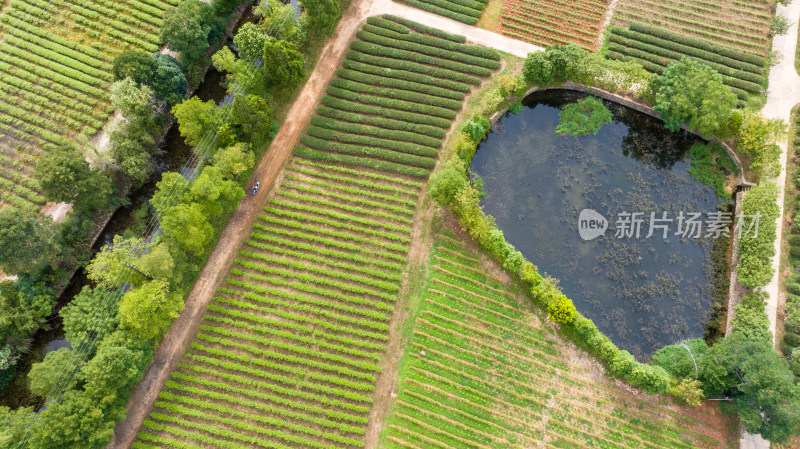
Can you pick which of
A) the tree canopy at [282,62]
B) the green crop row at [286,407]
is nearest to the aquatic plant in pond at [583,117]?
the tree canopy at [282,62]

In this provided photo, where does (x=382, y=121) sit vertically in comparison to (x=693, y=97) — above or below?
below

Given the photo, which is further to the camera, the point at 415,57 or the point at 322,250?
the point at 415,57

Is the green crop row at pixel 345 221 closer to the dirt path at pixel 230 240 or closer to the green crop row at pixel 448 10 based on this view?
the dirt path at pixel 230 240

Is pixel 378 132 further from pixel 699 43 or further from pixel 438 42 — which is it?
pixel 699 43

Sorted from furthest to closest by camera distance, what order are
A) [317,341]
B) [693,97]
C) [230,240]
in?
[693,97] → [230,240] → [317,341]

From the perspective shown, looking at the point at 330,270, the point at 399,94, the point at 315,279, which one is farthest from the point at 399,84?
the point at 315,279

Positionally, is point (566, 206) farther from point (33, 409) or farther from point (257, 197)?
point (33, 409)

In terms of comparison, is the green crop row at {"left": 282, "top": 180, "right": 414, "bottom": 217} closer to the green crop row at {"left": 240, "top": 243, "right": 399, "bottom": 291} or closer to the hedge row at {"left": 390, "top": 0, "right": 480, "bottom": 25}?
the green crop row at {"left": 240, "top": 243, "right": 399, "bottom": 291}
